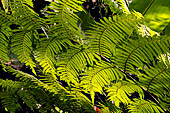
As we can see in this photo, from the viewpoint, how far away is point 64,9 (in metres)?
0.58

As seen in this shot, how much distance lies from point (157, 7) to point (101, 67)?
0.99 meters

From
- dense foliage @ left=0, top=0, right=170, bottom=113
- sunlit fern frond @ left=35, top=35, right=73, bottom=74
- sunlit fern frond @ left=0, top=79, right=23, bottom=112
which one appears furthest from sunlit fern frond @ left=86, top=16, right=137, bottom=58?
sunlit fern frond @ left=0, top=79, right=23, bottom=112

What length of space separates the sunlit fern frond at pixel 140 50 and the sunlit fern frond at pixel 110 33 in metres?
0.03

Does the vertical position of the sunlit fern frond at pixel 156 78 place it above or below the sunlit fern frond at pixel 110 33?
below

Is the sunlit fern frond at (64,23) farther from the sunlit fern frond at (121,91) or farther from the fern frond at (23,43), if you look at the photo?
the sunlit fern frond at (121,91)

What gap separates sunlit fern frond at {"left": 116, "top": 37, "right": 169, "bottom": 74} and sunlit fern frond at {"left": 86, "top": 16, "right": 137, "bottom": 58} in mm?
25

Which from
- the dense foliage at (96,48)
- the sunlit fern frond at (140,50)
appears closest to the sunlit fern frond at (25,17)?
the dense foliage at (96,48)

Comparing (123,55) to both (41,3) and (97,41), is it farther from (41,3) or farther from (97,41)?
(41,3)

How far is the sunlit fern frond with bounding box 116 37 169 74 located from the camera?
1.84 feet

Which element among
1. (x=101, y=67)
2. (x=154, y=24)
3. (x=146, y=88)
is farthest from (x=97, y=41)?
(x=154, y=24)

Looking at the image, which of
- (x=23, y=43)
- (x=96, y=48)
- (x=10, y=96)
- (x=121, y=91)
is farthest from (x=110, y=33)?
(x=10, y=96)

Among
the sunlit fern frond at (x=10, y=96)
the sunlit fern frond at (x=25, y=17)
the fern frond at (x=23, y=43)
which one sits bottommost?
the sunlit fern frond at (x=10, y=96)

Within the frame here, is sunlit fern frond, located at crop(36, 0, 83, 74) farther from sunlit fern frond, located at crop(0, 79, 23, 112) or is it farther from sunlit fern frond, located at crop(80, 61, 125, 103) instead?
sunlit fern frond, located at crop(0, 79, 23, 112)

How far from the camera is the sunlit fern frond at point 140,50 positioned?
1.84 feet
